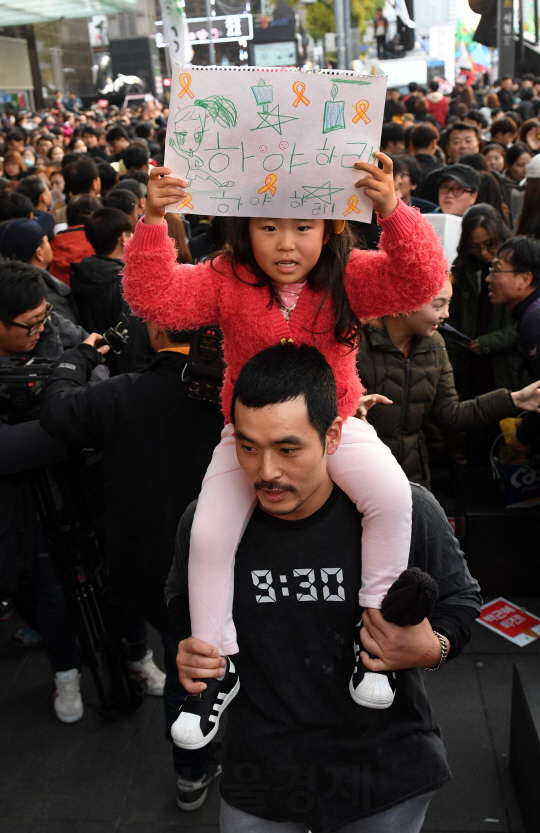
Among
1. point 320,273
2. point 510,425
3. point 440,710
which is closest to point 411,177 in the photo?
point 510,425

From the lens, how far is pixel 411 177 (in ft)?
21.0

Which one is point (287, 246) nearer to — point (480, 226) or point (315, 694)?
point (315, 694)

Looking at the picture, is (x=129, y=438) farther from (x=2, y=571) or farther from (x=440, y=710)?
(x=440, y=710)

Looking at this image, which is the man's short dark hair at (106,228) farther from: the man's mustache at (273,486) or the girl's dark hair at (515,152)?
the girl's dark hair at (515,152)

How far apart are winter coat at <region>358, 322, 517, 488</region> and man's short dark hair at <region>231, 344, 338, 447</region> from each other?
170 centimetres

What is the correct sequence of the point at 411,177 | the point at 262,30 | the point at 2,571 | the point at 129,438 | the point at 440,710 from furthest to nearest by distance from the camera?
the point at 262,30, the point at 411,177, the point at 440,710, the point at 2,571, the point at 129,438

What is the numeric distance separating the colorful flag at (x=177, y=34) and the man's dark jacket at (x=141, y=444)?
7.69m

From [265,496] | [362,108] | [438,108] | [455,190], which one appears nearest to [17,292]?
[362,108]

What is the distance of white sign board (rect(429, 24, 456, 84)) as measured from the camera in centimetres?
2672

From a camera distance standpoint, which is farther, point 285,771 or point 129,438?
point 129,438

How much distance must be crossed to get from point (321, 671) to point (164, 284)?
3.40ft

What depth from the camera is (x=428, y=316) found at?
3.30 meters

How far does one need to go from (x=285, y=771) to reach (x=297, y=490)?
69 cm

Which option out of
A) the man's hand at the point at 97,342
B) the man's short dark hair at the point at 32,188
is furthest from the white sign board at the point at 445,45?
the man's hand at the point at 97,342
